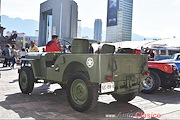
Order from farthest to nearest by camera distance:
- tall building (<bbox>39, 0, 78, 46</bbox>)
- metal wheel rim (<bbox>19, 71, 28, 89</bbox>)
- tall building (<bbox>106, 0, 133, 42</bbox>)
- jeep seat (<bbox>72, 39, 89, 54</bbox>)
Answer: tall building (<bbox>106, 0, 133, 42</bbox>) → tall building (<bbox>39, 0, 78, 46</bbox>) → metal wheel rim (<bbox>19, 71, 28, 89</bbox>) → jeep seat (<bbox>72, 39, 89, 54</bbox>)

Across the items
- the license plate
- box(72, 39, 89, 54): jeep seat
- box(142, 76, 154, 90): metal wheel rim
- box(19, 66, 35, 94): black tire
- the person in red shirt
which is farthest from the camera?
box(142, 76, 154, 90): metal wheel rim

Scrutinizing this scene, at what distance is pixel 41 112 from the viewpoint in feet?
14.3

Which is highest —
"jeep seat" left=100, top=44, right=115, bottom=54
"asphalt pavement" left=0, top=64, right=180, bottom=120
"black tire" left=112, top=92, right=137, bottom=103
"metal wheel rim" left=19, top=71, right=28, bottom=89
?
"jeep seat" left=100, top=44, right=115, bottom=54

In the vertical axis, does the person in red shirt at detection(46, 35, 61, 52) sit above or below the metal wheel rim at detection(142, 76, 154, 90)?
above

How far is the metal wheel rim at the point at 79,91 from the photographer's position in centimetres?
435

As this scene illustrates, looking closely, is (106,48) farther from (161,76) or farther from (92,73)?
(161,76)

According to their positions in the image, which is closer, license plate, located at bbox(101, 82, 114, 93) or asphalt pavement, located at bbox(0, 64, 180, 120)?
license plate, located at bbox(101, 82, 114, 93)

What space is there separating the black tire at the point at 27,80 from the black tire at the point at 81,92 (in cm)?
182

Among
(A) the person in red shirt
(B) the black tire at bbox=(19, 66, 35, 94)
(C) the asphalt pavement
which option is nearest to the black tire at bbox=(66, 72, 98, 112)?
(C) the asphalt pavement

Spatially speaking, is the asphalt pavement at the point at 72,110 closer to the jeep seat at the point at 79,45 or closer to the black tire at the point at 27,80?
the black tire at the point at 27,80

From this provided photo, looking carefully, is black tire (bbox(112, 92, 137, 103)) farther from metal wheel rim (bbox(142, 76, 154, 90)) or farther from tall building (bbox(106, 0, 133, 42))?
tall building (bbox(106, 0, 133, 42))

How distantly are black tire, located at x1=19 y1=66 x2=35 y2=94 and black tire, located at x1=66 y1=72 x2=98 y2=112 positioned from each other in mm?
1825

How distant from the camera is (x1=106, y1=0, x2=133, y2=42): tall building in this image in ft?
302

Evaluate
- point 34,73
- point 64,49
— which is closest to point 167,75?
point 64,49
